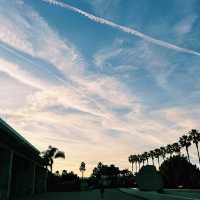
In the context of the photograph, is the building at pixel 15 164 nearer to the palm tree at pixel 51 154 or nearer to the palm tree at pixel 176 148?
the palm tree at pixel 51 154

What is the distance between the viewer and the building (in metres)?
25.0

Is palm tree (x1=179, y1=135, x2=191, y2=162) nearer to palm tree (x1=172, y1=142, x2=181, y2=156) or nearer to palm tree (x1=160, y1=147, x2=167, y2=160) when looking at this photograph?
palm tree (x1=172, y1=142, x2=181, y2=156)

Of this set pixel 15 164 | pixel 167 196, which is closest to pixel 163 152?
pixel 15 164

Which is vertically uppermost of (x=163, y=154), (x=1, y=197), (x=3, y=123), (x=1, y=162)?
(x=163, y=154)

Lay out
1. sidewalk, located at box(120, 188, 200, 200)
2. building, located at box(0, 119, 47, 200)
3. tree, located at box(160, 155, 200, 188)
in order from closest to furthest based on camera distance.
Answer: sidewalk, located at box(120, 188, 200, 200), building, located at box(0, 119, 47, 200), tree, located at box(160, 155, 200, 188)

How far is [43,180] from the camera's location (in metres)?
57.2

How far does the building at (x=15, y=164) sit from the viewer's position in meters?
25.0

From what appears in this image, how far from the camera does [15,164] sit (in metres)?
40.2

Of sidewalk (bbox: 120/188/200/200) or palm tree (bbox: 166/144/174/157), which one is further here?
palm tree (bbox: 166/144/174/157)

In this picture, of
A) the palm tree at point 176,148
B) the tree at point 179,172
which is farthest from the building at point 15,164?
the palm tree at point 176,148

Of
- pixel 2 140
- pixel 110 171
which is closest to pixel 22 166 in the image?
pixel 2 140

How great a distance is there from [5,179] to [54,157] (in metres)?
57.9

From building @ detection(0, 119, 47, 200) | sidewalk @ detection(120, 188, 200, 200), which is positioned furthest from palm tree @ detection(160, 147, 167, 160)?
sidewalk @ detection(120, 188, 200, 200)

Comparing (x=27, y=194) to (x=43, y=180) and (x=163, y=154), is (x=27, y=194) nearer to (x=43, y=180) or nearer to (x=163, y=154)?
(x=43, y=180)
